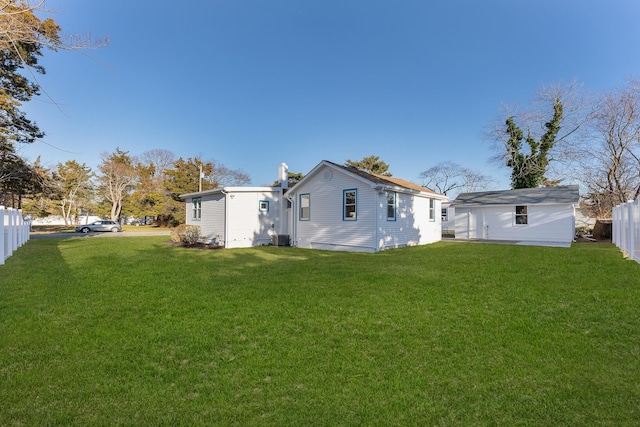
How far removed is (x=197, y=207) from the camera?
19297 millimetres

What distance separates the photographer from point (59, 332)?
4051 millimetres

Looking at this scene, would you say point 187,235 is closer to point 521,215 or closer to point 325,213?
point 325,213

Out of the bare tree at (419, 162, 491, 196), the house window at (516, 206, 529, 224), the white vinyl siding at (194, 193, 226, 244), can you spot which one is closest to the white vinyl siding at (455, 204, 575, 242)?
the house window at (516, 206, 529, 224)

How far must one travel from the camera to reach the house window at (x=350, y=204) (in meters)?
13.8

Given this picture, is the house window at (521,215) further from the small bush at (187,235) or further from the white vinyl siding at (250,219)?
the small bush at (187,235)

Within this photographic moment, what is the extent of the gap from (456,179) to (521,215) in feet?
74.9

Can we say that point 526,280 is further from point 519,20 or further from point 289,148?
point 289,148

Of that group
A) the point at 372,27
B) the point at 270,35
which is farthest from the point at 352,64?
the point at 270,35

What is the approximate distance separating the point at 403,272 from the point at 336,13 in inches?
589

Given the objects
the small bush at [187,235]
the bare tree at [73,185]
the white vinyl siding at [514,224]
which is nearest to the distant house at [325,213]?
the small bush at [187,235]

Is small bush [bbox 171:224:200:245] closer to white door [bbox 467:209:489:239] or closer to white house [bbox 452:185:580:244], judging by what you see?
white house [bbox 452:185:580:244]

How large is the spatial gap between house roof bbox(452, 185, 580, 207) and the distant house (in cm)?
360

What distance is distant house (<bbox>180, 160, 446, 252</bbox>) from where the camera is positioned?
1348cm

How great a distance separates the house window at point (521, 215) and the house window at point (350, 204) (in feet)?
38.8
